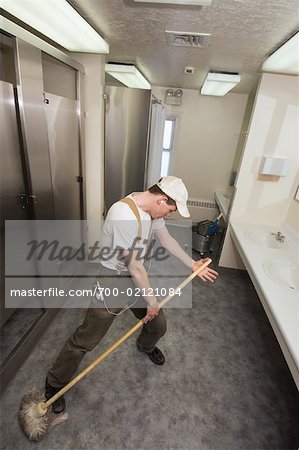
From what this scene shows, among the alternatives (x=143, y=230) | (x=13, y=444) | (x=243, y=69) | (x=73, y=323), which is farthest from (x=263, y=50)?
(x=13, y=444)

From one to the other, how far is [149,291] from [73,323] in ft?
3.60

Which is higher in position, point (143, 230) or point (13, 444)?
point (143, 230)

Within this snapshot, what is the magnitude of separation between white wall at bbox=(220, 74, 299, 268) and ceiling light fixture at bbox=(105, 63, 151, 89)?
139 cm

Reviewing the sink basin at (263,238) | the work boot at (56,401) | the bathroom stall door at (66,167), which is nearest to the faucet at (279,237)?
the sink basin at (263,238)

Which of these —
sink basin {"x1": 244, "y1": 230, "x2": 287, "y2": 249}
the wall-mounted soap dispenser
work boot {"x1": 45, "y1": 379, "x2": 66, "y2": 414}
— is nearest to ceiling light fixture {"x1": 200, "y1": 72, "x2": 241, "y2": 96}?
the wall-mounted soap dispenser

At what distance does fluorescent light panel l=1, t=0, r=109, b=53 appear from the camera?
1.26 metres

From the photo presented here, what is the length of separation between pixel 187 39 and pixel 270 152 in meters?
1.29

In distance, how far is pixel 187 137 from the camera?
4.11m

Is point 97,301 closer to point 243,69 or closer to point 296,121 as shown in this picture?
point 296,121

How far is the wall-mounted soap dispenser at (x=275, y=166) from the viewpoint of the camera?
2.31 meters

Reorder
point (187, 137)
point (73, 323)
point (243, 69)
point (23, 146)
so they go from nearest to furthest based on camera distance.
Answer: point (23, 146), point (73, 323), point (243, 69), point (187, 137)

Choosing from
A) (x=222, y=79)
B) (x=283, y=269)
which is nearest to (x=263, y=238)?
(x=283, y=269)

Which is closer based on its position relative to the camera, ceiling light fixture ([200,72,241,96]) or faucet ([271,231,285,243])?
faucet ([271,231,285,243])

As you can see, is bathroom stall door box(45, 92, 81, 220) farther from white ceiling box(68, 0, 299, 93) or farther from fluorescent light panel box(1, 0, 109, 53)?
white ceiling box(68, 0, 299, 93)
